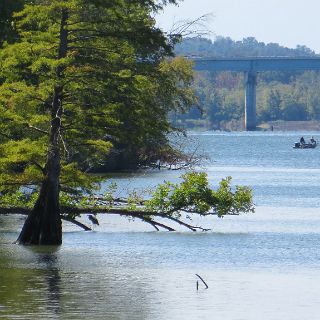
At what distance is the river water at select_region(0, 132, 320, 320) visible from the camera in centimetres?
2672

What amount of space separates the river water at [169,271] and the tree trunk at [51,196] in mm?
454

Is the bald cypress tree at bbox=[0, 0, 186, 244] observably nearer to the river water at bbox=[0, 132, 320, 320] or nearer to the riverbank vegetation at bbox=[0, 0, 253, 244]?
the riverbank vegetation at bbox=[0, 0, 253, 244]

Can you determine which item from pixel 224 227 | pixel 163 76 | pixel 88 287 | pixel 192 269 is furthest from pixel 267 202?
pixel 88 287

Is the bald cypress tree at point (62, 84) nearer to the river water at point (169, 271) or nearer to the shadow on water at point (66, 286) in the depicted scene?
the shadow on water at point (66, 286)

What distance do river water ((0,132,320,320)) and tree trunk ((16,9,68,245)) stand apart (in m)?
0.45

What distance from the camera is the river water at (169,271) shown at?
26.7m

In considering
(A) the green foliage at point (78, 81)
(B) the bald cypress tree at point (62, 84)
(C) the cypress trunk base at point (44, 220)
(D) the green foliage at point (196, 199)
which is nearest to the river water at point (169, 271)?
(C) the cypress trunk base at point (44, 220)

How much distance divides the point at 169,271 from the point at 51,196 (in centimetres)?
531

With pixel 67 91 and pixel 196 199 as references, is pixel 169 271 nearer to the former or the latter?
pixel 67 91

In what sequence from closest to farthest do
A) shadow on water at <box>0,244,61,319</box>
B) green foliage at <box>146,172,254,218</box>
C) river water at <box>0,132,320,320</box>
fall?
shadow on water at <box>0,244,61,319</box> → river water at <box>0,132,320,320</box> → green foliage at <box>146,172,254,218</box>

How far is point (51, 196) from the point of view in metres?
37.1

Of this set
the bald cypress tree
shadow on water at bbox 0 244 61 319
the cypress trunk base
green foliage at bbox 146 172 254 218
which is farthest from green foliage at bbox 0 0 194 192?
green foliage at bbox 146 172 254 218

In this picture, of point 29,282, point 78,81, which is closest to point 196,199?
point 78,81

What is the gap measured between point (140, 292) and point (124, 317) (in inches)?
136
